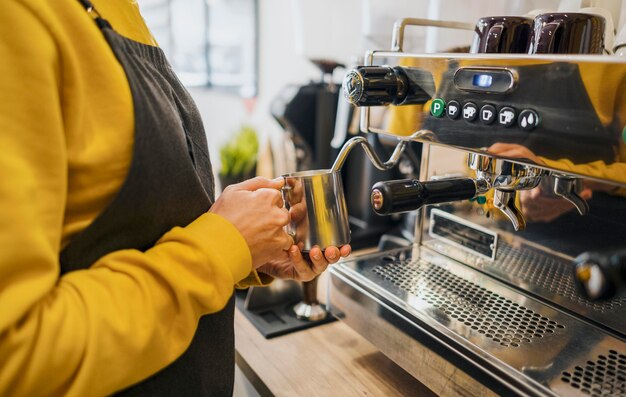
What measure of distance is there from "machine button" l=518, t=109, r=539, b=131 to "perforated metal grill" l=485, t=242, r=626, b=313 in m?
0.29

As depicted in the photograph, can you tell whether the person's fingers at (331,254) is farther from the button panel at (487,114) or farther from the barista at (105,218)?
the button panel at (487,114)

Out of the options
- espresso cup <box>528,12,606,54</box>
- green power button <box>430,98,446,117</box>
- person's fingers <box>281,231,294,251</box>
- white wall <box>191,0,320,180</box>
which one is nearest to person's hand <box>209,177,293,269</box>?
person's fingers <box>281,231,294,251</box>

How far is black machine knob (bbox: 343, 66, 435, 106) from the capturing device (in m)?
0.58

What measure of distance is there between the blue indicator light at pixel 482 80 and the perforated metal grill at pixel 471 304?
0.98 feet

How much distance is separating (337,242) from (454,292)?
222 mm

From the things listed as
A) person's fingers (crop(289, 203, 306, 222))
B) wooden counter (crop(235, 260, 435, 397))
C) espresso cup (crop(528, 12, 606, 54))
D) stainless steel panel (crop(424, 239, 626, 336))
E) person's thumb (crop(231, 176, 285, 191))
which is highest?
espresso cup (crop(528, 12, 606, 54))

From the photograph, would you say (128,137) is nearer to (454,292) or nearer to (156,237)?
(156,237)

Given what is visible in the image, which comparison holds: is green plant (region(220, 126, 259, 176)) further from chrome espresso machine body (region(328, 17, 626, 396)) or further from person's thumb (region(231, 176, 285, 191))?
person's thumb (region(231, 176, 285, 191))

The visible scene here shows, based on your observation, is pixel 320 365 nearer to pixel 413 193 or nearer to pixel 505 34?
pixel 413 193

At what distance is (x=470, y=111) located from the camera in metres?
0.52

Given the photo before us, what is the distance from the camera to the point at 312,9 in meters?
1.33

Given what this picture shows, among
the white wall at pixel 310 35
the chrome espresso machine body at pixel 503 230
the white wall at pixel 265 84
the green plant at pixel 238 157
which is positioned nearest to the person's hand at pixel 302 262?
the chrome espresso machine body at pixel 503 230

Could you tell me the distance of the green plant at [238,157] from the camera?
4.73ft

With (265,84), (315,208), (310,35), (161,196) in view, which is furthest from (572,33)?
(265,84)
